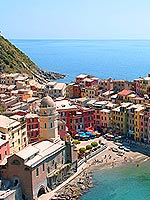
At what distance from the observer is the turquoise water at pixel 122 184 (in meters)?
44.8

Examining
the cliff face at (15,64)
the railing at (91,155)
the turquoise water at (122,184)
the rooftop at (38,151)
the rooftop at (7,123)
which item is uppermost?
the cliff face at (15,64)

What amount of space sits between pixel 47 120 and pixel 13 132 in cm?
482

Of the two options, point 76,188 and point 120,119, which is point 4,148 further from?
point 120,119

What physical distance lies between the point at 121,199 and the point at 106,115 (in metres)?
24.8

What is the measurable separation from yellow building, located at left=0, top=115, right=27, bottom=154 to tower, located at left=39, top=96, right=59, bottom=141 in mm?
2940

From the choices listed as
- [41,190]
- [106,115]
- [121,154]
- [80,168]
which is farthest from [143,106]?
[41,190]

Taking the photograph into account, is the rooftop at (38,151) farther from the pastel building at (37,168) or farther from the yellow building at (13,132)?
the yellow building at (13,132)

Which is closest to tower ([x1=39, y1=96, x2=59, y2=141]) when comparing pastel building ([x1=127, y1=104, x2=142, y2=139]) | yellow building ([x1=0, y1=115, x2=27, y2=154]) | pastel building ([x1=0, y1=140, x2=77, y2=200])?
pastel building ([x1=0, y1=140, x2=77, y2=200])

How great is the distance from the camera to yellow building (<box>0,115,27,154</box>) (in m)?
49.2

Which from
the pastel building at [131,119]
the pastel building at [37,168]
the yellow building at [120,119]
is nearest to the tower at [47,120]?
the pastel building at [37,168]

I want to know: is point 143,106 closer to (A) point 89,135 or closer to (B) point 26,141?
(A) point 89,135

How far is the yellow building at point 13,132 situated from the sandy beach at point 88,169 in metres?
8.32

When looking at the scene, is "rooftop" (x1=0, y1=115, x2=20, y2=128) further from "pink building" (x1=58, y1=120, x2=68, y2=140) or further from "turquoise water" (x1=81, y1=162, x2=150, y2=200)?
"turquoise water" (x1=81, y1=162, x2=150, y2=200)

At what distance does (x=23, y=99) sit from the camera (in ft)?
253
